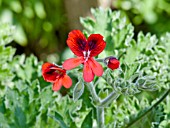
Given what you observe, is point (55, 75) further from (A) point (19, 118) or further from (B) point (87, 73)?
(A) point (19, 118)

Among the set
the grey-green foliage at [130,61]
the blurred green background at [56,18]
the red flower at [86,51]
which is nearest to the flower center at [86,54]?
the red flower at [86,51]

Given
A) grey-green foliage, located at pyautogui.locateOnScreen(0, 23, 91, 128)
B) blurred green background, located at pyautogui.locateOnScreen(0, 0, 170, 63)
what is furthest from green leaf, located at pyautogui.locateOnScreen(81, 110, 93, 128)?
blurred green background, located at pyautogui.locateOnScreen(0, 0, 170, 63)

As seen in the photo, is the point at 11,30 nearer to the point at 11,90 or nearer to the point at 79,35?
the point at 11,90

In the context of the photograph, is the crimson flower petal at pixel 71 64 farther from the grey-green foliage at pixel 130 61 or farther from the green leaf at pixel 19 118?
the green leaf at pixel 19 118

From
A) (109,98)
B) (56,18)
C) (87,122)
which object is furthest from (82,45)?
(56,18)

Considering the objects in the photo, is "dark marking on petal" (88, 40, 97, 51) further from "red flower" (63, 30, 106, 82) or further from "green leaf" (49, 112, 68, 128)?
"green leaf" (49, 112, 68, 128)

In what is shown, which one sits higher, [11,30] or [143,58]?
[11,30]

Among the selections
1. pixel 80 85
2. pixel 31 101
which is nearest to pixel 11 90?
pixel 31 101

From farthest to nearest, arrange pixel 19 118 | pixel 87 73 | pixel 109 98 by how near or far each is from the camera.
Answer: pixel 19 118 < pixel 109 98 < pixel 87 73
